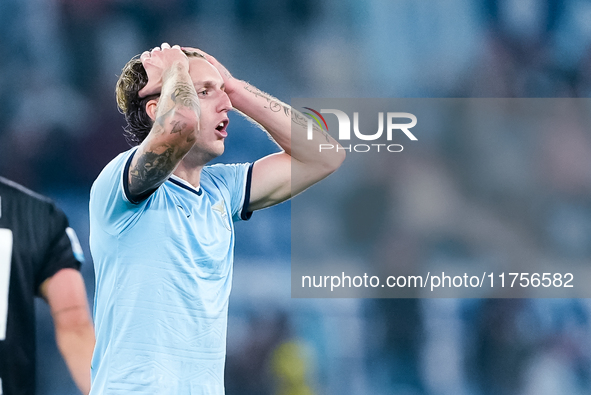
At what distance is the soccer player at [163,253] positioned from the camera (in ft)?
4.76

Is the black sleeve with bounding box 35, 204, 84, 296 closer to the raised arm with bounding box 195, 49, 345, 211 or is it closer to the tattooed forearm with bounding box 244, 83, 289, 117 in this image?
the raised arm with bounding box 195, 49, 345, 211

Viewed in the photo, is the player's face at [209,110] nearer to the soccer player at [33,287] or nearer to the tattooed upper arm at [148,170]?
the tattooed upper arm at [148,170]

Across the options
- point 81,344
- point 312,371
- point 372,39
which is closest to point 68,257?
point 81,344

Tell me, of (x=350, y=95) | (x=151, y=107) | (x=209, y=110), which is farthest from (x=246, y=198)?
(x=350, y=95)

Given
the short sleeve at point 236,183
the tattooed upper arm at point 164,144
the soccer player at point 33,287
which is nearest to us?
the tattooed upper arm at point 164,144

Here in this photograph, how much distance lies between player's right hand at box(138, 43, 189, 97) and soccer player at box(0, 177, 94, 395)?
2.98 ft

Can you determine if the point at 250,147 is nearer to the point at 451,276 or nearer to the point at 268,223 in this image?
the point at 268,223

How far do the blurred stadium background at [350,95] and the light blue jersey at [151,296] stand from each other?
0.74 metres

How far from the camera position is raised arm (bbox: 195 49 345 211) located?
197 cm

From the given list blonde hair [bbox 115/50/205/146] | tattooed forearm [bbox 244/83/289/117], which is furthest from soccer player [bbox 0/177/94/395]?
tattooed forearm [bbox 244/83/289/117]

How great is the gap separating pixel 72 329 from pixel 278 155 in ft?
3.59

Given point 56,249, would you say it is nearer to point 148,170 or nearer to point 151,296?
point 151,296

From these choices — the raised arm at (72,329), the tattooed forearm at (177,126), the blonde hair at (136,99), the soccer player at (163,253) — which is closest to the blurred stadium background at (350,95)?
A: the raised arm at (72,329)

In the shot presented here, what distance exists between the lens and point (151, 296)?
154cm
